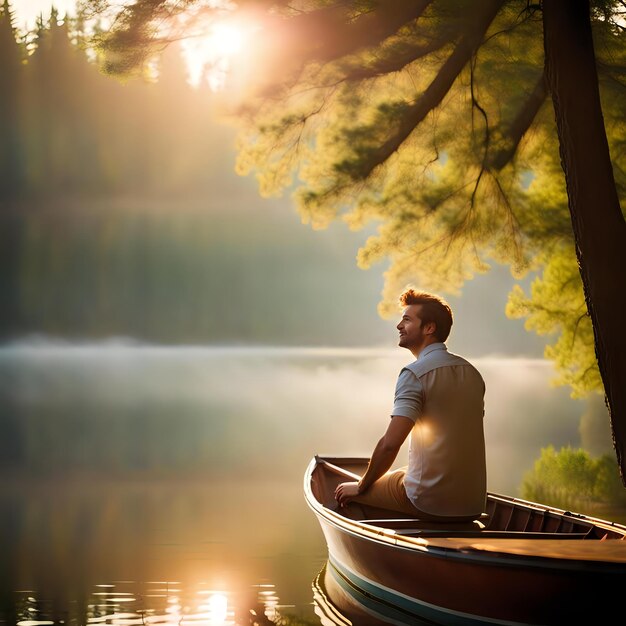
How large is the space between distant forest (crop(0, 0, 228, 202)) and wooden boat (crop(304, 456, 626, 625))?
8084 cm

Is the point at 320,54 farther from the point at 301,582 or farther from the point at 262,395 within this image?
the point at 262,395

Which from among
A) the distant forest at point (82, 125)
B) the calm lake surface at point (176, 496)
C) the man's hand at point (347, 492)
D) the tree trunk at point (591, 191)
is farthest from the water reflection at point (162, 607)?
the distant forest at point (82, 125)

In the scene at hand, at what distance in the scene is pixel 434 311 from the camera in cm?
574

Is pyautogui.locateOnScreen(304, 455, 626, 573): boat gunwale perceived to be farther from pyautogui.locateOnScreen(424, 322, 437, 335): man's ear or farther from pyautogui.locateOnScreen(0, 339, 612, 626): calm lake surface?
pyautogui.locateOnScreen(424, 322, 437, 335): man's ear

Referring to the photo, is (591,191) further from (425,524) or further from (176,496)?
(176,496)

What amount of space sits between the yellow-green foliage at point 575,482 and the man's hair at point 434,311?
6.11 m

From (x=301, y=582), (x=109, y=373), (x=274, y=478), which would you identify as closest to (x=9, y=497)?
(x=274, y=478)

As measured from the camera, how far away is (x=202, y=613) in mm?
6129

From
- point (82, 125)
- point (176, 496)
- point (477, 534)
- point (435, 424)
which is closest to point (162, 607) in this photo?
point (477, 534)

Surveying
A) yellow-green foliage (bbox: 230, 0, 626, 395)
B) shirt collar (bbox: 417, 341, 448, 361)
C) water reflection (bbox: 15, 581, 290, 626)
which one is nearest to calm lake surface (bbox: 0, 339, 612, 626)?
water reflection (bbox: 15, 581, 290, 626)

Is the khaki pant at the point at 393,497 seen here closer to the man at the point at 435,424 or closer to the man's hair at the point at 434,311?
the man at the point at 435,424

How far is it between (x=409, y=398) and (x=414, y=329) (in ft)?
1.35

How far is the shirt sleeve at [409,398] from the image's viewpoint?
554 cm

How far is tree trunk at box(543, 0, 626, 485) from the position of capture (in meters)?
6.23
